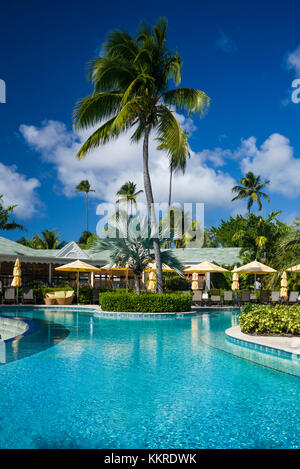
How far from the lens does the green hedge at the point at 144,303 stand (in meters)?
15.6

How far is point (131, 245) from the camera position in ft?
57.6

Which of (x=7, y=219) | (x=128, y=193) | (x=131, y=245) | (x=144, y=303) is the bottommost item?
(x=144, y=303)

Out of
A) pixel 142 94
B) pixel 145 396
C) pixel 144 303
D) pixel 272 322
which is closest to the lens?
pixel 145 396

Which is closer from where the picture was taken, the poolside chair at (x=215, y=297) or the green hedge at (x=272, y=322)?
the green hedge at (x=272, y=322)

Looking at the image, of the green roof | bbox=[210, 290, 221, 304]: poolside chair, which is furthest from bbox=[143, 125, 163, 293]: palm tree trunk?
the green roof

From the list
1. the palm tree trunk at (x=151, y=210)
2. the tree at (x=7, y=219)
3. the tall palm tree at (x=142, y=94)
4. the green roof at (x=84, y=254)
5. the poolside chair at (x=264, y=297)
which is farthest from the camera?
the tree at (x=7, y=219)

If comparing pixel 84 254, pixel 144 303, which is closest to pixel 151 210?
pixel 144 303

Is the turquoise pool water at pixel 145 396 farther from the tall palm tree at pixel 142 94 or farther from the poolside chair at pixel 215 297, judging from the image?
the poolside chair at pixel 215 297

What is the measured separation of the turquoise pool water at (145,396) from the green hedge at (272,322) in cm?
90

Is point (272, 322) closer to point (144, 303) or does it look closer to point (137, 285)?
point (144, 303)

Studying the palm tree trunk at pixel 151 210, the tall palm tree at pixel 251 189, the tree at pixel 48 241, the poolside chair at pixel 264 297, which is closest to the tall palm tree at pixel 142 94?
the palm tree trunk at pixel 151 210

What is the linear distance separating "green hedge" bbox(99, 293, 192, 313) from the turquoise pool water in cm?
618

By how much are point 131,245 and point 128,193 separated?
3811cm

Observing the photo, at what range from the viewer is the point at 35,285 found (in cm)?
2588
